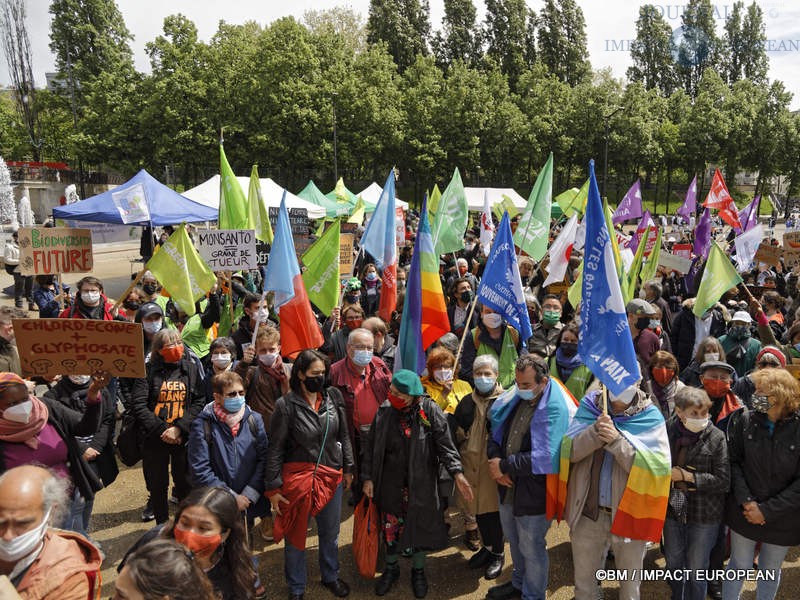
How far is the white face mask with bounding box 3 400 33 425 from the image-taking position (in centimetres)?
364

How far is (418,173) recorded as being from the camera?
147ft

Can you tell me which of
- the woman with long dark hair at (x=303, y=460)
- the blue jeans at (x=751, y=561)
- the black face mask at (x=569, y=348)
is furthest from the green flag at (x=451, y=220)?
the blue jeans at (x=751, y=561)

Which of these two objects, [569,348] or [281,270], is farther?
[281,270]

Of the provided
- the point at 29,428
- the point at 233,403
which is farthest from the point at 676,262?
the point at 29,428

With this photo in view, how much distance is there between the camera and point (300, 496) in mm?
4211

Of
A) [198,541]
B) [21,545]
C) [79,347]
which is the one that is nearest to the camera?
[21,545]

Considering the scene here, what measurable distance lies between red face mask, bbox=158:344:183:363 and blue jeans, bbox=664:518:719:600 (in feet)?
12.4

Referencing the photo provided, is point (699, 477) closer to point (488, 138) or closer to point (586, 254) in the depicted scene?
point (586, 254)

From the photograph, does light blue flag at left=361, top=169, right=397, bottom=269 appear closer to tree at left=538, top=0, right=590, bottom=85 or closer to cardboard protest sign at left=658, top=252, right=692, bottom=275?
cardboard protest sign at left=658, top=252, right=692, bottom=275

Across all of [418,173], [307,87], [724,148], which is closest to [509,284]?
[307,87]

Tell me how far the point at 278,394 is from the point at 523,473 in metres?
2.21

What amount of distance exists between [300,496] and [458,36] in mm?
59144

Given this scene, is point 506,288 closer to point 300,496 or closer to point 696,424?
point 696,424

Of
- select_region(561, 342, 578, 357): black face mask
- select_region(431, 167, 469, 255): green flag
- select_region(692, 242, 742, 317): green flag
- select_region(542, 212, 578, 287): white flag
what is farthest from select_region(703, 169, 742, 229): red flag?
select_region(561, 342, 578, 357): black face mask
